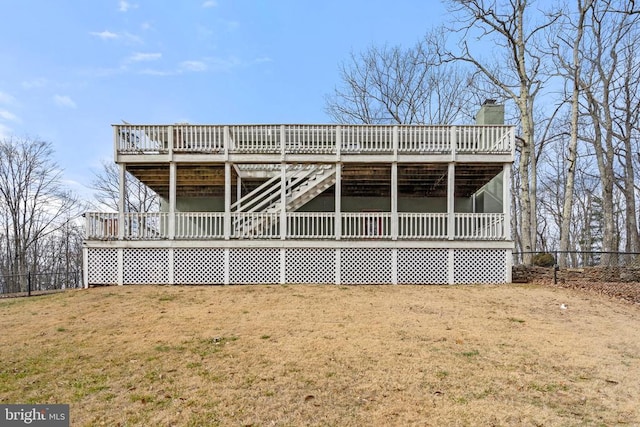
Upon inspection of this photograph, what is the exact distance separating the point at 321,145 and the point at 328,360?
A: 8262 mm

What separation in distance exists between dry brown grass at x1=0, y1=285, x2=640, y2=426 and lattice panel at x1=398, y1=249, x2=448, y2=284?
6.74ft

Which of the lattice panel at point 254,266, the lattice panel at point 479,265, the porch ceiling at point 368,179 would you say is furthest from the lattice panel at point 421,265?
the lattice panel at point 254,266

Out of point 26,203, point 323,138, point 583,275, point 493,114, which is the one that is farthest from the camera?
point 26,203

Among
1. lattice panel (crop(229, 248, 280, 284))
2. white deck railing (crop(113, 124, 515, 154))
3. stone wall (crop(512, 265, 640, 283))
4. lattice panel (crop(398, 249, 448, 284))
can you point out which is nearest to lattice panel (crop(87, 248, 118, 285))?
white deck railing (crop(113, 124, 515, 154))

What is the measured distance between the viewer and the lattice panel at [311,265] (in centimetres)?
Result: 1144

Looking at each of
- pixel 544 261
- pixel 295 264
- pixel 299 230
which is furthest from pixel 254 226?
pixel 544 261

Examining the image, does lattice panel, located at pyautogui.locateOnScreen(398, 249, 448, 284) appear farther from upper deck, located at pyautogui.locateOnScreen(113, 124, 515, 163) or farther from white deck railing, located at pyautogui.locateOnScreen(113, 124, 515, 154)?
white deck railing, located at pyautogui.locateOnScreen(113, 124, 515, 154)

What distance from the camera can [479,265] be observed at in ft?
37.4

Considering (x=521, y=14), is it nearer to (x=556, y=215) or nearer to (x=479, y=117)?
(x=479, y=117)

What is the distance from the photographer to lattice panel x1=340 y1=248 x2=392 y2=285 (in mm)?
11391

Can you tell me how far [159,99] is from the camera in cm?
1903

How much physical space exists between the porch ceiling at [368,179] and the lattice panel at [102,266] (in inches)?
120

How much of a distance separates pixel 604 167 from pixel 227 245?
59.5 feet

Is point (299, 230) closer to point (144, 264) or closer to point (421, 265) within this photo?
point (421, 265)
